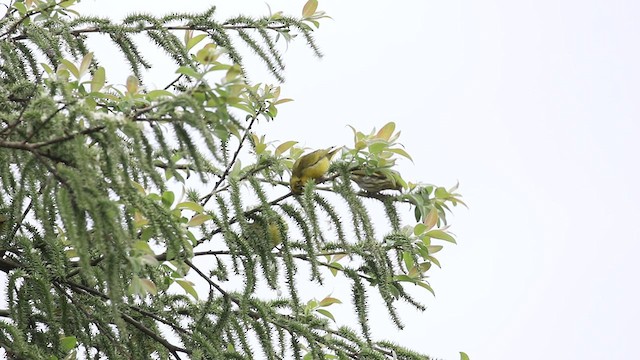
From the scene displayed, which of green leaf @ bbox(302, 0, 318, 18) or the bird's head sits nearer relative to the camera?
the bird's head

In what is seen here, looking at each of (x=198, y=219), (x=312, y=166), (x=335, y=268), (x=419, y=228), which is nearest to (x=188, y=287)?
(x=198, y=219)

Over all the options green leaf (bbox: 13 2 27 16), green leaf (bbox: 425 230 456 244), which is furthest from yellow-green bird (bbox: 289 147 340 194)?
green leaf (bbox: 13 2 27 16)

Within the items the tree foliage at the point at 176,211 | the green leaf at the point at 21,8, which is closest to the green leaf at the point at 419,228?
the tree foliage at the point at 176,211

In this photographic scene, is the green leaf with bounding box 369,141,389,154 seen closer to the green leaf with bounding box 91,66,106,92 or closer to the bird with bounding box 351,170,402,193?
the bird with bounding box 351,170,402,193

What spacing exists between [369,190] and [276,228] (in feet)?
1.02

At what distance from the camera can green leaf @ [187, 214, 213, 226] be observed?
8.85 ft

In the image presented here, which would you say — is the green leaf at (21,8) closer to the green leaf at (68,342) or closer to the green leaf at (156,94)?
the green leaf at (156,94)

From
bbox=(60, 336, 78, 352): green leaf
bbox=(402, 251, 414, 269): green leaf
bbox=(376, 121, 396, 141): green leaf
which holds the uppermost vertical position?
bbox=(376, 121, 396, 141): green leaf

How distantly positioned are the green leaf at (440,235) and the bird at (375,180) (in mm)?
370

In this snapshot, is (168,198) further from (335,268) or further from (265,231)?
(335,268)

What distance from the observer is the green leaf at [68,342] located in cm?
271

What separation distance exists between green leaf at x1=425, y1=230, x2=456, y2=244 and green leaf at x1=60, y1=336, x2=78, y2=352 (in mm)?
1134

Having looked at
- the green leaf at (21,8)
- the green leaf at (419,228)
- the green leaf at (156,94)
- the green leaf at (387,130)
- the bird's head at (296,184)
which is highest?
the green leaf at (21,8)

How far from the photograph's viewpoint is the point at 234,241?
8.96ft
